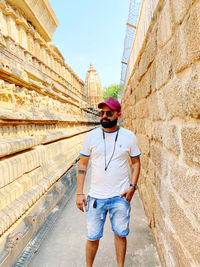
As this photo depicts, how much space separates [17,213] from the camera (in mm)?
2354

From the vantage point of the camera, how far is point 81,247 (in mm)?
2344

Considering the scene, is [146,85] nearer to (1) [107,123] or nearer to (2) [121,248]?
(1) [107,123]

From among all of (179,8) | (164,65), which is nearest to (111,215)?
(164,65)

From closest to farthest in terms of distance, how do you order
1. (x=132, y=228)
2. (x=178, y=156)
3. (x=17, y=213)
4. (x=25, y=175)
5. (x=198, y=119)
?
(x=198, y=119) < (x=178, y=156) < (x=17, y=213) < (x=132, y=228) < (x=25, y=175)

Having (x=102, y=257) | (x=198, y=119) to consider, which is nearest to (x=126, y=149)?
(x=198, y=119)

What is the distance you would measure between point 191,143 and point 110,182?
2.99 ft

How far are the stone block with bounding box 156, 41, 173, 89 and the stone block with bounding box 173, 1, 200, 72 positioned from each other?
0.15 m

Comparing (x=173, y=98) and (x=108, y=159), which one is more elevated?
(x=173, y=98)

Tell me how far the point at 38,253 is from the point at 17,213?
530 mm

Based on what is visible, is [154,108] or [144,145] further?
[144,145]

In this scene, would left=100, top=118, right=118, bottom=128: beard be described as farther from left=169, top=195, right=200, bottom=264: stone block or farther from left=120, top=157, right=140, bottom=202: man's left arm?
left=169, top=195, right=200, bottom=264: stone block

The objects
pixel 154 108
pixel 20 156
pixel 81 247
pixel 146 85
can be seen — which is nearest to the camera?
pixel 154 108

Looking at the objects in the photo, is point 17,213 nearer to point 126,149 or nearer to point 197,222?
point 126,149

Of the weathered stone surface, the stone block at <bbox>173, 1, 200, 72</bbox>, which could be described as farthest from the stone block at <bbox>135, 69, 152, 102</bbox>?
the stone block at <bbox>173, 1, 200, 72</bbox>
